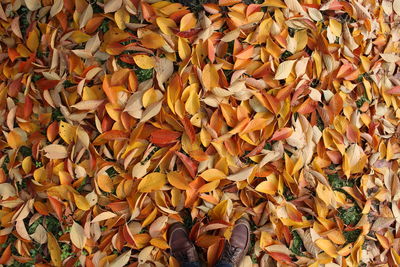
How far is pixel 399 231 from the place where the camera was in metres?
1.97

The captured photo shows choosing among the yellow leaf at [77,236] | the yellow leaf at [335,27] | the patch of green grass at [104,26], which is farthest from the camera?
the yellow leaf at [335,27]

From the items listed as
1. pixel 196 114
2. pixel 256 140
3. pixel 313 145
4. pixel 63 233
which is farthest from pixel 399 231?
pixel 63 233

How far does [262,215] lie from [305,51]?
73 cm

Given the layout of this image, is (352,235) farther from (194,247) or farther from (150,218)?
(150,218)

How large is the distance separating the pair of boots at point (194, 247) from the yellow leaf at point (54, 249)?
0.44 m

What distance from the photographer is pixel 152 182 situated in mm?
1792

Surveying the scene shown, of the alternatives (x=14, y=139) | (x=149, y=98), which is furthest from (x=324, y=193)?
(x=14, y=139)

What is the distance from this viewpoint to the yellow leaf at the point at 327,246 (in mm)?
1861

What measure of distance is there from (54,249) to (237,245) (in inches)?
28.5

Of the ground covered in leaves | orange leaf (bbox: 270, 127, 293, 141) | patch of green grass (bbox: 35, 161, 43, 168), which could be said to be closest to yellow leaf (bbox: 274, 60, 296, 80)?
the ground covered in leaves

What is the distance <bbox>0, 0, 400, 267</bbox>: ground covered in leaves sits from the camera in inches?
70.6

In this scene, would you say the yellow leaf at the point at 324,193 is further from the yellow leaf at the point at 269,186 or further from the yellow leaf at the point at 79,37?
the yellow leaf at the point at 79,37

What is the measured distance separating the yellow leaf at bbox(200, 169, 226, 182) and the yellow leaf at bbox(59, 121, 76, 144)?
55 centimetres

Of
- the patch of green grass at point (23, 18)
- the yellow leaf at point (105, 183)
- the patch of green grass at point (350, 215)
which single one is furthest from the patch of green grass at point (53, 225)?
the patch of green grass at point (350, 215)
